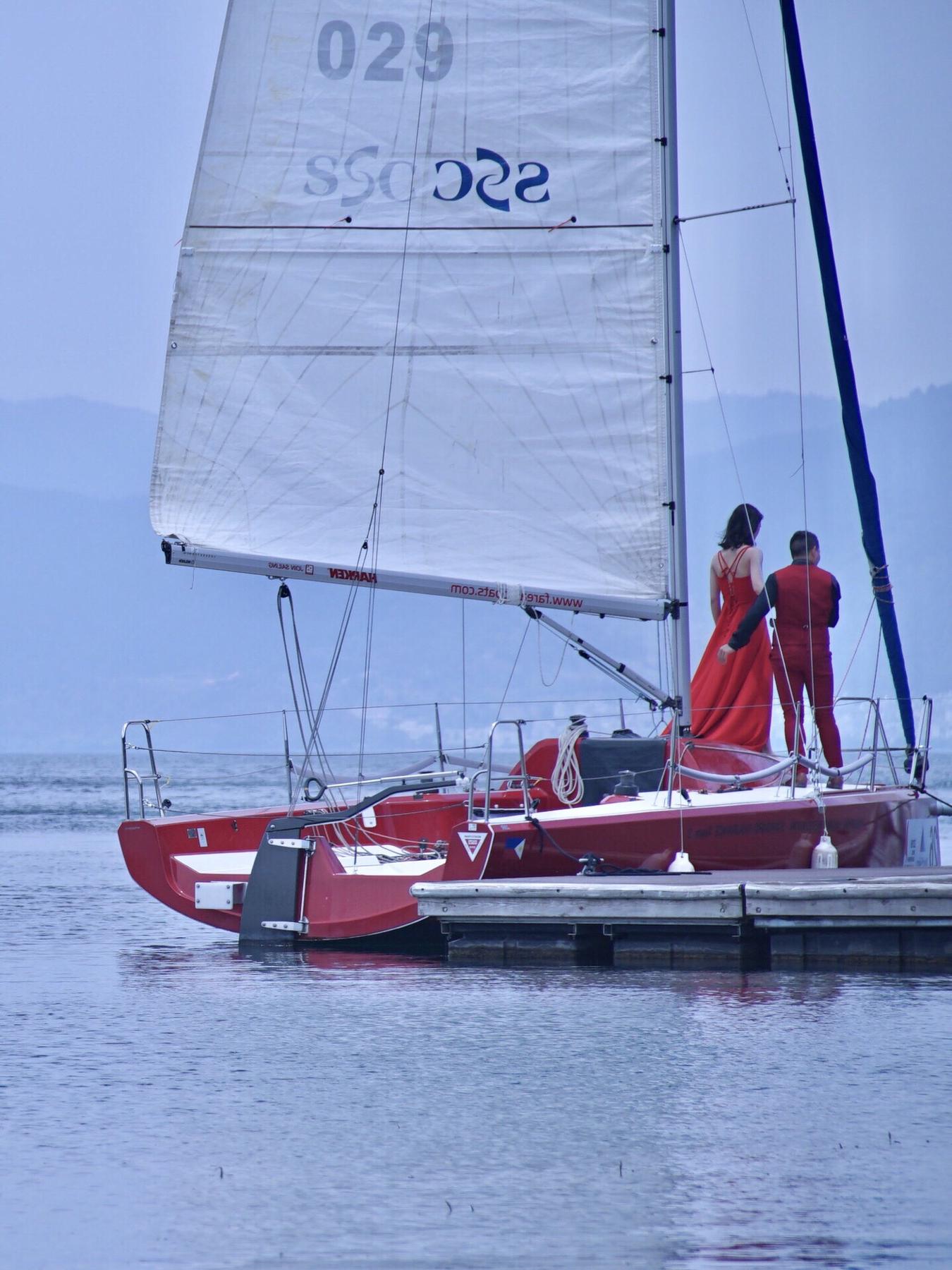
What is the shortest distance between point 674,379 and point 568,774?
109 inches

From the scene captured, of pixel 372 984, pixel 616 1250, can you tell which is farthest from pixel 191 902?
pixel 616 1250

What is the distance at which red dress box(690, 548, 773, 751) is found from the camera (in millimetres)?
12625

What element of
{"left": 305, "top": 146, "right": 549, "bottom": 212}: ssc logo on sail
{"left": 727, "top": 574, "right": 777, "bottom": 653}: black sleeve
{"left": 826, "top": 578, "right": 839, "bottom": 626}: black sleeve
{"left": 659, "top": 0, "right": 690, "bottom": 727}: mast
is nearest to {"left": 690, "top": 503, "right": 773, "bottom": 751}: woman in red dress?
{"left": 727, "top": 574, "right": 777, "bottom": 653}: black sleeve

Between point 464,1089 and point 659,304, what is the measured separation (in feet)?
20.0

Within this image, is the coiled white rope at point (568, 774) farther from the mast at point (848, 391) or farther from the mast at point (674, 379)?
the mast at point (848, 391)

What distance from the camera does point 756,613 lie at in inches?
482

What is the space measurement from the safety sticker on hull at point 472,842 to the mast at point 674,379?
1574 mm

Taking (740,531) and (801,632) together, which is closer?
(801,632)

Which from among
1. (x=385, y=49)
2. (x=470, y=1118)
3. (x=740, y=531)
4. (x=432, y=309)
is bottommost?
(x=470, y=1118)

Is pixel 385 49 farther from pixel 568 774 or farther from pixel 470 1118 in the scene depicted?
pixel 470 1118

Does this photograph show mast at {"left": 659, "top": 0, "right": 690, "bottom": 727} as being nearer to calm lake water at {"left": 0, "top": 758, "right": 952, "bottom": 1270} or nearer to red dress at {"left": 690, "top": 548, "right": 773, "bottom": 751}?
red dress at {"left": 690, "top": 548, "right": 773, "bottom": 751}

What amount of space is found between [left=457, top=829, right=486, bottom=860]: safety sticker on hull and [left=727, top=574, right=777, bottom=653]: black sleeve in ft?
7.72

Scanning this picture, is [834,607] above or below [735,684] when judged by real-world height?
above

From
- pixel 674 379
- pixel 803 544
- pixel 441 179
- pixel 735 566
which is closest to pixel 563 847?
pixel 735 566
